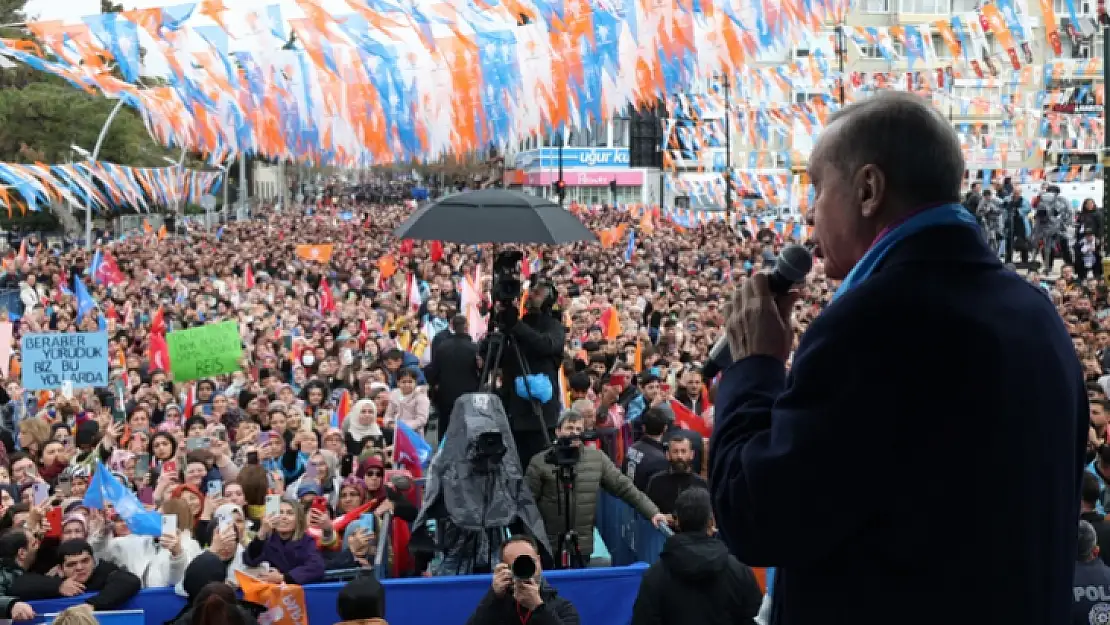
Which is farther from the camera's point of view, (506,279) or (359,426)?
(359,426)

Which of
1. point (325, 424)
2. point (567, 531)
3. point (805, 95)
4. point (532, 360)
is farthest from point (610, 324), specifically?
point (805, 95)

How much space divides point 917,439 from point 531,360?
262 inches

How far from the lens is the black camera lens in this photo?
5.59 meters

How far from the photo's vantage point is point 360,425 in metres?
10.9

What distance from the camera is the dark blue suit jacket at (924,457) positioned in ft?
5.41

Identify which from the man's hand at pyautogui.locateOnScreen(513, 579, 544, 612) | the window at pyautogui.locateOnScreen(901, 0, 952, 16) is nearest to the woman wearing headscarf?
the man's hand at pyautogui.locateOnScreen(513, 579, 544, 612)

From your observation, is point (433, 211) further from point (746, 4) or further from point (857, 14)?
point (857, 14)

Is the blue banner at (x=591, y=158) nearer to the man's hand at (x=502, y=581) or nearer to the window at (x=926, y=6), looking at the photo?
the window at (x=926, y=6)

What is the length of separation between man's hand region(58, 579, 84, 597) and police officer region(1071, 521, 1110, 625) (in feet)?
15.4

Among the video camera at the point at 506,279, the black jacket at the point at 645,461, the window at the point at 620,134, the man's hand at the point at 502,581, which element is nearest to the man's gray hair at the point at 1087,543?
the man's hand at the point at 502,581

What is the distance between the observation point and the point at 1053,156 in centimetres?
6241

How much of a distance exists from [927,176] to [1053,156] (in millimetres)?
65357

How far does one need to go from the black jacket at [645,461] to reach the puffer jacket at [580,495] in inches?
38.0

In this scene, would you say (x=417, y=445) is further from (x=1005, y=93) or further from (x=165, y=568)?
(x=1005, y=93)
